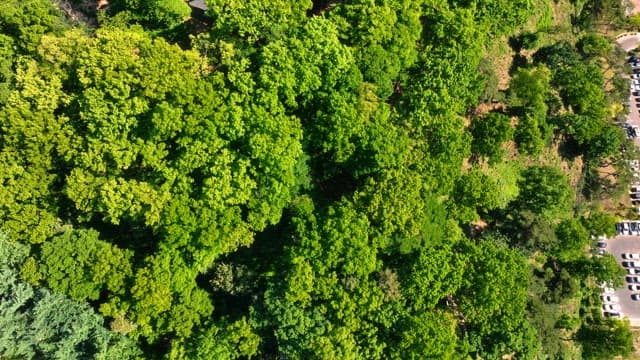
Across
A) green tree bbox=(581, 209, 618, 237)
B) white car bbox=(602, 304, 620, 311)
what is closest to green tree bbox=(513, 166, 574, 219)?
green tree bbox=(581, 209, 618, 237)

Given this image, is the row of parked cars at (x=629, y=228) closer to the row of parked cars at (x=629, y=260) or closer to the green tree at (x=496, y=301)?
the row of parked cars at (x=629, y=260)

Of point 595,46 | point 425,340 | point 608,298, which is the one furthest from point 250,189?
point 595,46

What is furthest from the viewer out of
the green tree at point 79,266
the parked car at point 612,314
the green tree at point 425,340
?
the parked car at point 612,314

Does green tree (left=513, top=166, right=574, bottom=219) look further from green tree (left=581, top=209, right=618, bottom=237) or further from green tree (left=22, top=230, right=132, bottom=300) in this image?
green tree (left=22, top=230, right=132, bottom=300)

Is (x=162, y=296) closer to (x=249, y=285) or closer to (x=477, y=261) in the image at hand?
(x=249, y=285)

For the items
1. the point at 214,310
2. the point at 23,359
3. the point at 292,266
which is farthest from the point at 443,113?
the point at 23,359

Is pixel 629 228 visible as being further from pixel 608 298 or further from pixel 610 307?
pixel 610 307

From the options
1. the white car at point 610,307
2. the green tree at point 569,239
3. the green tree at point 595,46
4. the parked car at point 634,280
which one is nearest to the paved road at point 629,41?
the green tree at point 595,46
